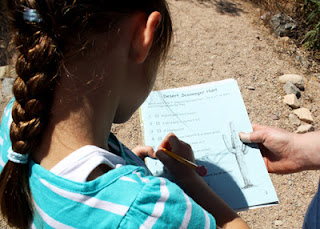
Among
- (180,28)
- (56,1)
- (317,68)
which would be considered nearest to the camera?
(56,1)

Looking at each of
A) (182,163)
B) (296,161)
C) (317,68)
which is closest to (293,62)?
(317,68)

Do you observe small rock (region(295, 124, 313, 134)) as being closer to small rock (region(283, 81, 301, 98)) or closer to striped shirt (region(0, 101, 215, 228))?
small rock (region(283, 81, 301, 98))

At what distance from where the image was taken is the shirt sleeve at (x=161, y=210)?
1.71 ft

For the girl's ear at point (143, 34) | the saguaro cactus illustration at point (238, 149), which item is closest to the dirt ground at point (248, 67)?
the saguaro cactus illustration at point (238, 149)

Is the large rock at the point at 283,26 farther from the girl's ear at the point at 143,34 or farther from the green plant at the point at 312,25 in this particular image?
the girl's ear at the point at 143,34

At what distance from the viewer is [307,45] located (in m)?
2.28

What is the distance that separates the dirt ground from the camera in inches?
62.0

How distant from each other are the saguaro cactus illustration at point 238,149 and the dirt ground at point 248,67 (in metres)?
0.66

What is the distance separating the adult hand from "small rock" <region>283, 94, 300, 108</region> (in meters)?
0.91

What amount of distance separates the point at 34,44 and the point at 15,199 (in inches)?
13.2

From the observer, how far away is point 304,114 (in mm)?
1850

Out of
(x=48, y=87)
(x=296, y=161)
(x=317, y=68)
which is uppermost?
(x=48, y=87)

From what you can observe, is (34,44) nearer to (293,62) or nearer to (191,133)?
(191,133)

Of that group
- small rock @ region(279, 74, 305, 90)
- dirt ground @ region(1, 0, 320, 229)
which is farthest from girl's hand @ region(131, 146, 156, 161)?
small rock @ region(279, 74, 305, 90)
